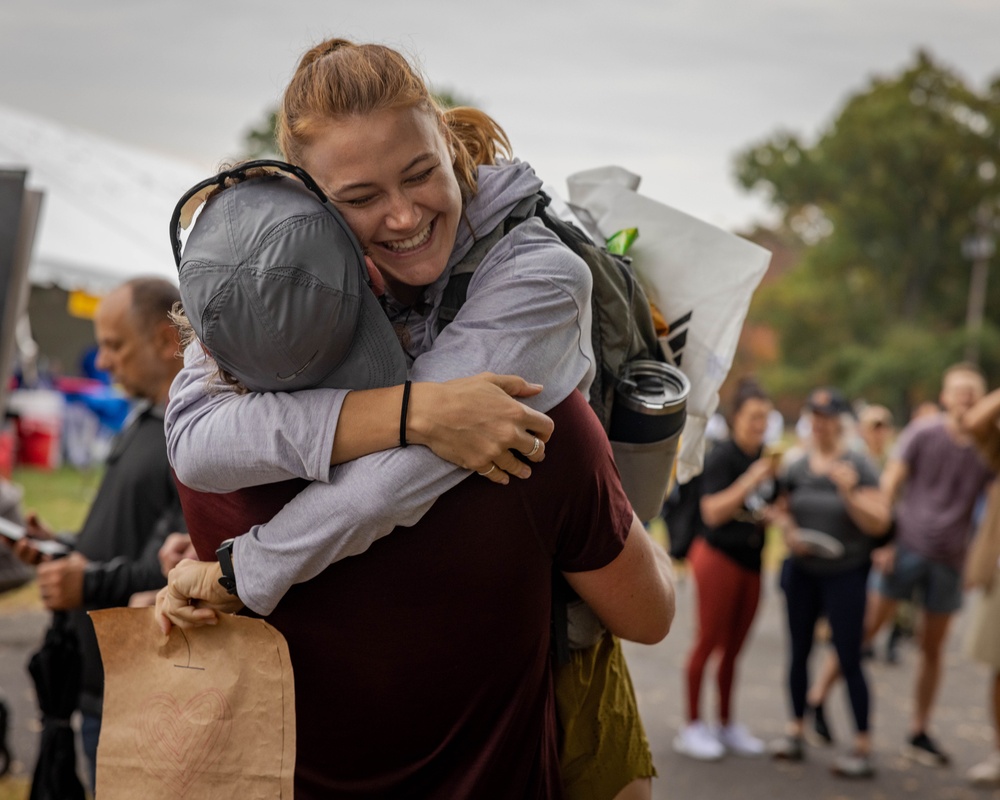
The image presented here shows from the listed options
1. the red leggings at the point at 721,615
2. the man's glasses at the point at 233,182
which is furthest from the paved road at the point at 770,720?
the man's glasses at the point at 233,182

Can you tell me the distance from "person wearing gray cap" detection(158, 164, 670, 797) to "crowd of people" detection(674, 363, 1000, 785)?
452 cm

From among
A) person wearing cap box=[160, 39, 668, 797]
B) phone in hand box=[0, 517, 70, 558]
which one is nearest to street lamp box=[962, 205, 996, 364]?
phone in hand box=[0, 517, 70, 558]

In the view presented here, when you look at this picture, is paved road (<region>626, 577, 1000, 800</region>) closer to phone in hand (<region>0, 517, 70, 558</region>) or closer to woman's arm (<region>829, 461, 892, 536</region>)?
woman's arm (<region>829, 461, 892, 536</region>)

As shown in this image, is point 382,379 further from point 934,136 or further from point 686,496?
point 934,136

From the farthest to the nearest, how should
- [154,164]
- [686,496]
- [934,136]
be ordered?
[934,136] → [154,164] → [686,496]

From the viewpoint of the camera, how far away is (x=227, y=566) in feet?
5.09

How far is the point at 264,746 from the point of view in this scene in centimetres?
160

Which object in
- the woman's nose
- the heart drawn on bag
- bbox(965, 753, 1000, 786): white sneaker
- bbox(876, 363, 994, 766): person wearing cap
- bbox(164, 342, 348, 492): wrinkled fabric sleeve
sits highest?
the woman's nose

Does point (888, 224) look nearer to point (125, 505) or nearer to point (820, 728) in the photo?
point (820, 728)

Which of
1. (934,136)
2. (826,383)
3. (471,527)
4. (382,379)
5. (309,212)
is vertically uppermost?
(934,136)

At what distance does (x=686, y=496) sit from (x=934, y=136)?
4101cm

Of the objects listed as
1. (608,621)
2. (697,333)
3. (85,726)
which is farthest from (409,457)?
(85,726)

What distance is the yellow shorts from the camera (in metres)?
1.80

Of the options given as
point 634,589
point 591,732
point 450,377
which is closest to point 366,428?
point 450,377
